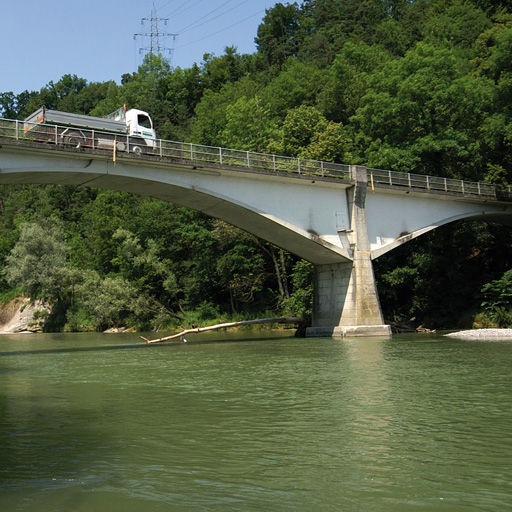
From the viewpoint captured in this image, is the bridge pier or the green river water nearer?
the green river water

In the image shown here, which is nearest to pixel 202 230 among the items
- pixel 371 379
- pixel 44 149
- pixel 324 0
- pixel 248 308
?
pixel 248 308

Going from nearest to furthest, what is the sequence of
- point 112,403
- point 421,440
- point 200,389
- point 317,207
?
point 421,440
point 112,403
point 200,389
point 317,207

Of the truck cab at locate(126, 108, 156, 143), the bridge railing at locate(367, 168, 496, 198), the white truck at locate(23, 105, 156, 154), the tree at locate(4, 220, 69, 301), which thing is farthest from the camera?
the tree at locate(4, 220, 69, 301)

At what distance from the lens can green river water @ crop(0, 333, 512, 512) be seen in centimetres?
566

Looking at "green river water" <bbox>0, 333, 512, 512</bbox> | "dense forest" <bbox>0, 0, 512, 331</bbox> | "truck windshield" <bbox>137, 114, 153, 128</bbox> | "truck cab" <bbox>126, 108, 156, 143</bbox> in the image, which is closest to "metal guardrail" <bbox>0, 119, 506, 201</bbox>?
"truck cab" <bbox>126, 108, 156, 143</bbox>

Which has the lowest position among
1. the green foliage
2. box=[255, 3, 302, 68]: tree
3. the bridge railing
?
the green foliage

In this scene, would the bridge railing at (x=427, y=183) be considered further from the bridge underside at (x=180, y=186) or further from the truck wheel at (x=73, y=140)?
the truck wheel at (x=73, y=140)

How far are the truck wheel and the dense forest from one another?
61.5 ft

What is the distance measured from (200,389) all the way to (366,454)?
6.38 m

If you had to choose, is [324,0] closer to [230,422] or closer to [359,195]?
[359,195]

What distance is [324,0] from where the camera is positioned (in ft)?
325

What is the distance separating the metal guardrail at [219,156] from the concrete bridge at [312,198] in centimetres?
8

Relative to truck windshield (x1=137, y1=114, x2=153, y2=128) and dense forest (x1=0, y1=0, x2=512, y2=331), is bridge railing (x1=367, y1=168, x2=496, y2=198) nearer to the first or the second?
dense forest (x1=0, y1=0, x2=512, y2=331)

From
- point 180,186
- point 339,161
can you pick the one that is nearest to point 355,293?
point 180,186
